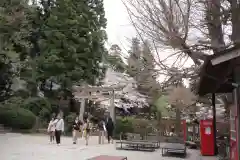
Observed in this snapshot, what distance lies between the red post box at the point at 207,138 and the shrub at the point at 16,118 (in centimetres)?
1663

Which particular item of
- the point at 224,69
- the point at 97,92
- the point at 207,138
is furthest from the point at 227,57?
the point at 97,92

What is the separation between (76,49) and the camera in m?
33.3

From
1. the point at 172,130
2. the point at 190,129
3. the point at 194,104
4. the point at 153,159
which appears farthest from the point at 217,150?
the point at 194,104

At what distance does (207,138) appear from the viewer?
47.5 ft

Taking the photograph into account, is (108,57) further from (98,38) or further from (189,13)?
(189,13)

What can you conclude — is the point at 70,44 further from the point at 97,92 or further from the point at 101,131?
the point at 101,131

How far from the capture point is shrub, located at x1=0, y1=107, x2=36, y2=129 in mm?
26453

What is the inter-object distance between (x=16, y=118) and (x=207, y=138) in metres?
17.5

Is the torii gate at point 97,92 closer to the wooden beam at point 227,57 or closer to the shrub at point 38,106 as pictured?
the shrub at point 38,106

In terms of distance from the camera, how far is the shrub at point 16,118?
86.8 ft

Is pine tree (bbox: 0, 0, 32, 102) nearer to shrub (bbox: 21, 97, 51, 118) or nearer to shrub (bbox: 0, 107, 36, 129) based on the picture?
shrub (bbox: 21, 97, 51, 118)

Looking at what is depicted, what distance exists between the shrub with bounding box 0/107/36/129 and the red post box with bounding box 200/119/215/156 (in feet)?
54.6

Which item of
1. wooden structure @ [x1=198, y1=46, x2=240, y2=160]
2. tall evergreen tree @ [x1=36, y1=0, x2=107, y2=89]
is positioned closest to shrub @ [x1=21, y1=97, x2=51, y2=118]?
tall evergreen tree @ [x1=36, y1=0, x2=107, y2=89]

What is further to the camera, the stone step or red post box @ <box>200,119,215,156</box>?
the stone step
